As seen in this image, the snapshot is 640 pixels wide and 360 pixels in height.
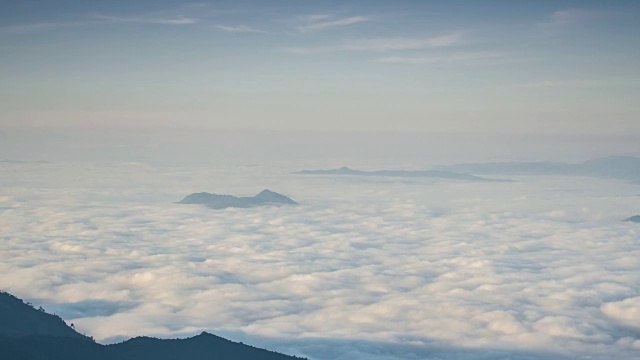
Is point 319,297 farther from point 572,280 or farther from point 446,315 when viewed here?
point 572,280

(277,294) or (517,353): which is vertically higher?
(277,294)

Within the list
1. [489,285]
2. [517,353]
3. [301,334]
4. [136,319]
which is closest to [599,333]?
[517,353]

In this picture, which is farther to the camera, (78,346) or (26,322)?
(26,322)

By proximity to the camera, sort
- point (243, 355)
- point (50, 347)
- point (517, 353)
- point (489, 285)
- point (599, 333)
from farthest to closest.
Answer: point (489, 285) < point (599, 333) < point (517, 353) < point (243, 355) < point (50, 347)

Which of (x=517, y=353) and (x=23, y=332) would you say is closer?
(x=23, y=332)

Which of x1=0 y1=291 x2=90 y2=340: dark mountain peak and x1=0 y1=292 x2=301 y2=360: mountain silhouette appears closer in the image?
x1=0 y1=292 x2=301 y2=360: mountain silhouette

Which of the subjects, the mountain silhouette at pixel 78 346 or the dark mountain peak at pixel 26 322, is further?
the dark mountain peak at pixel 26 322

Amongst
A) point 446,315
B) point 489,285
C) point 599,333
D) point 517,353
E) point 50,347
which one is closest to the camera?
point 50,347

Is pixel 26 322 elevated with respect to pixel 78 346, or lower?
elevated
